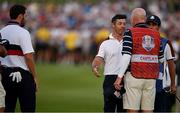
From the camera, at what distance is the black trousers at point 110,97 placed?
15164 millimetres

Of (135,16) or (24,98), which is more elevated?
(135,16)

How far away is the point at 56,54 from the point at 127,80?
30.6 m

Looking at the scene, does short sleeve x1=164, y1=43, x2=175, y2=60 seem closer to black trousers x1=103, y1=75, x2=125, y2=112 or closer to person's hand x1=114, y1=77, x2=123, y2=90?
black trousers x1=103, y1=75, x2=125, y2=112

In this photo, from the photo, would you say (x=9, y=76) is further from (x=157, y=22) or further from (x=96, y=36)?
(x=96, y=36)

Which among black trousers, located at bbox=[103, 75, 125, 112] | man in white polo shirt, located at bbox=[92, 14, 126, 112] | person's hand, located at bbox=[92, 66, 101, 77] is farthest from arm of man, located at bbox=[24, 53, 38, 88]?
black trousers, located at bbox=[103, 75, 125, 112]

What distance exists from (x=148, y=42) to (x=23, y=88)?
89.4 inches

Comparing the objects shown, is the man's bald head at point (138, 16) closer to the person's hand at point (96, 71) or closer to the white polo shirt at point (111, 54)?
the white polo shirt at point (111, 54)

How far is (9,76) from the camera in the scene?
14.6 meters

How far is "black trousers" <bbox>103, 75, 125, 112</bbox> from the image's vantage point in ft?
49.8

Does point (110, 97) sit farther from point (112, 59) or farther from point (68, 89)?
point (68, 89)

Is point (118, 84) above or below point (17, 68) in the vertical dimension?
below

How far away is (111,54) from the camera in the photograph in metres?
15.2

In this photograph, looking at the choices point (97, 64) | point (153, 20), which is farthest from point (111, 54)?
point (153, 20)

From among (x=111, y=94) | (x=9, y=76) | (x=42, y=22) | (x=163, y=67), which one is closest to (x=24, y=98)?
(x=9, y=76)
